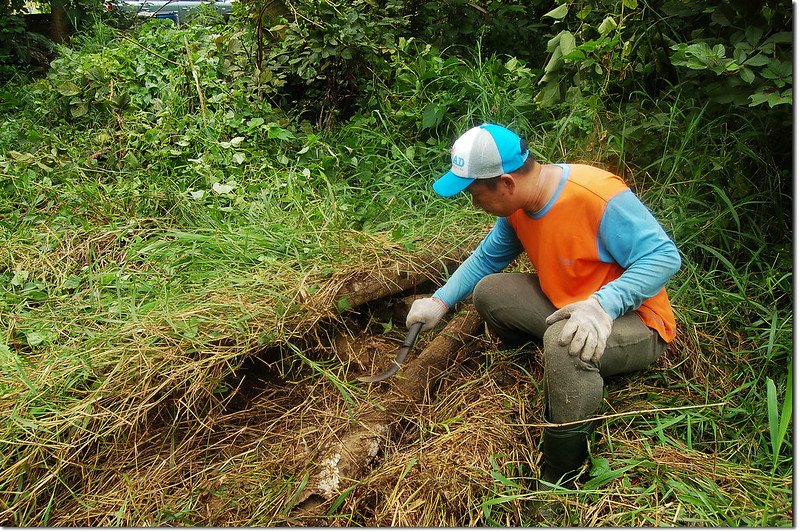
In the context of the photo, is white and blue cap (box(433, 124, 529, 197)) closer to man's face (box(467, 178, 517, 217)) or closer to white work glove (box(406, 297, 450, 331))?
man's face (box(467, 178, 517, 217))

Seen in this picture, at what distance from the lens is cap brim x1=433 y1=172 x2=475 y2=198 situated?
2.15m

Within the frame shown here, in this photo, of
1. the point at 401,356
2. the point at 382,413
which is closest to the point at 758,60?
the point at 401,356

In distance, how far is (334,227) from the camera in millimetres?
3143

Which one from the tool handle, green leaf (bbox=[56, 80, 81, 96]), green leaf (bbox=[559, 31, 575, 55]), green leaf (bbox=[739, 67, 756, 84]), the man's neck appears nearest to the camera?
the man's neck

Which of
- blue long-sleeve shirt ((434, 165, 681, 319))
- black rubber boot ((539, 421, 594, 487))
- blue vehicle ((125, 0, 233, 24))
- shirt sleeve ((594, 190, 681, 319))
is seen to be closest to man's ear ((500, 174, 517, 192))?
blue long-sleeve shirt ((434, 165, 681, 319))

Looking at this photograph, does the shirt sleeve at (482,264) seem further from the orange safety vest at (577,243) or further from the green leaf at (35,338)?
the green leaf at (35,338)

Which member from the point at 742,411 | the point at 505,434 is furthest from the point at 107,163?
the point at 742,411

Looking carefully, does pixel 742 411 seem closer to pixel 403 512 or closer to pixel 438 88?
pixel 403 512

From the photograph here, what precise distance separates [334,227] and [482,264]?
82 cm

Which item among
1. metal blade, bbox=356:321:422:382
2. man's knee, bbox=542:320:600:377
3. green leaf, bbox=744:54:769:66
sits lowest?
metal blade, bbox=356:321:422:382

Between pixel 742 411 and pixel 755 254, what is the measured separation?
0.85 meters

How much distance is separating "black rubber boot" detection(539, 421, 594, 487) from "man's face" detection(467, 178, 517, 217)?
67 centimetres

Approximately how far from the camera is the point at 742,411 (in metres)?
2.35

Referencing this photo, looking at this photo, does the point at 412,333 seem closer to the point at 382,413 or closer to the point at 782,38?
the point at 382,413
